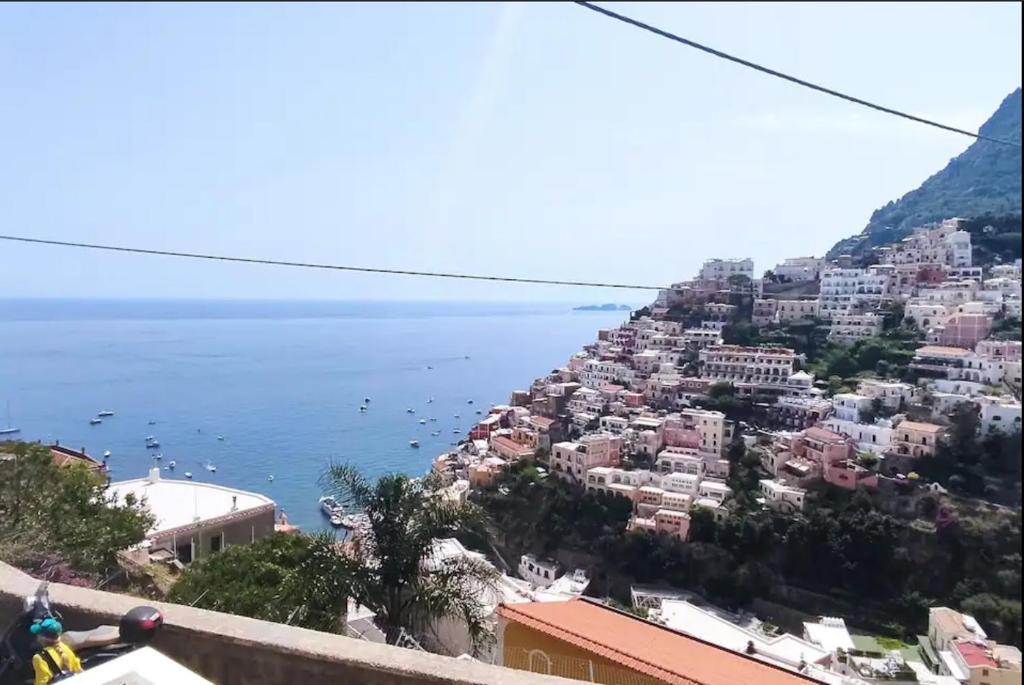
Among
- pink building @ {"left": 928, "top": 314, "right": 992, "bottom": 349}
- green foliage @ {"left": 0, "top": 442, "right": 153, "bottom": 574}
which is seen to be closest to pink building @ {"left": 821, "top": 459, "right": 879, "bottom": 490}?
pink building @ {"left": 928, "top": 314, "right": 992, "bottom": 349}

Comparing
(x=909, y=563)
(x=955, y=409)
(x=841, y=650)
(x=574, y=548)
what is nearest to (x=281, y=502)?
(x=574, y=548)

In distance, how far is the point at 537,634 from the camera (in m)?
3.24

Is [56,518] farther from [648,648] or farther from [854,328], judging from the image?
[854,328]

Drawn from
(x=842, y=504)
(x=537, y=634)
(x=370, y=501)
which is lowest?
(x=842, y=504)

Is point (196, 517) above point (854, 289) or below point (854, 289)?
below

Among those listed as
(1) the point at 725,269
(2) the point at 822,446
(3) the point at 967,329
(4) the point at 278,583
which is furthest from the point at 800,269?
(4) the point at 278,583

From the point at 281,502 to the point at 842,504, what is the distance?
16948 millimetres

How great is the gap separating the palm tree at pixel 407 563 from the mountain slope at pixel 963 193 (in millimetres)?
46331

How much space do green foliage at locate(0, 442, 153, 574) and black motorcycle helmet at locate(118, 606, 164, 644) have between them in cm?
238

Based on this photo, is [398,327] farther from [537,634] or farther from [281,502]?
[537,634]

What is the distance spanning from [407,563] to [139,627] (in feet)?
5.80

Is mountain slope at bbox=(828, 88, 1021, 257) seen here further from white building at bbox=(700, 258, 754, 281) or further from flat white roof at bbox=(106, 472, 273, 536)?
flat white roof at bbox=(106, 472, 273, 536)

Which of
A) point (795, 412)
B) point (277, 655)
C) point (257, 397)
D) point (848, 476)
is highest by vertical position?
point (277, 655)

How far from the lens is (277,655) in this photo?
1.54m
